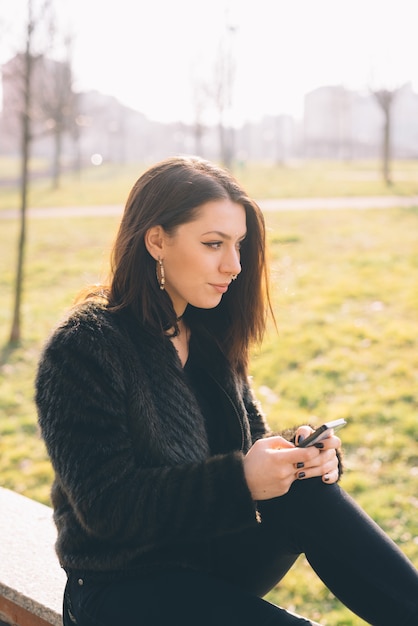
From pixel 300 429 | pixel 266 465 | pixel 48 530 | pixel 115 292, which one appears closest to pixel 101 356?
pixel 115 292

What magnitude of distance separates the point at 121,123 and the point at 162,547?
51.7m

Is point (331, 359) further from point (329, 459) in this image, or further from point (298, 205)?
point (298, 205)

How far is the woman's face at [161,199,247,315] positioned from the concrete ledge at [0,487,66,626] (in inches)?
40.6

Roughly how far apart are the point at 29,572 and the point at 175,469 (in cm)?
94

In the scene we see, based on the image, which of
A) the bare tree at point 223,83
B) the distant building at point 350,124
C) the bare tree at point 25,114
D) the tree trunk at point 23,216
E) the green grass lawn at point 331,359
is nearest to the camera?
the green grass lawn at point 331,359

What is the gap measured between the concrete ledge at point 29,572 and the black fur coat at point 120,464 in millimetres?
470

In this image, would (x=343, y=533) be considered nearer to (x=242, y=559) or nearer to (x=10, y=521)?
(x=242, y=559)

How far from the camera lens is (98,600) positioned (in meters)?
1.78

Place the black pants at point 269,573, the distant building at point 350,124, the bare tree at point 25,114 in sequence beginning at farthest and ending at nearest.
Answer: the distant building at point 350,124, the bare tree at point 25,114, the black pants at point 269,573

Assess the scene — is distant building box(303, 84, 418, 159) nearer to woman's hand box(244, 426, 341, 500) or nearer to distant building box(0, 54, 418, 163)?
distant building box(0, 54, 418, 163)

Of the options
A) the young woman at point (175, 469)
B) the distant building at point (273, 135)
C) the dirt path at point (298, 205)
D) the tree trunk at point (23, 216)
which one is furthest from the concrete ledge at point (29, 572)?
the distant building at point (273, 135)

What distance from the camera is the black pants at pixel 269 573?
1728mm

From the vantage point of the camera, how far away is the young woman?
5.72 feet

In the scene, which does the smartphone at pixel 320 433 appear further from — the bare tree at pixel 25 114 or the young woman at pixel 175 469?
the bare tree at pixel 25 114
